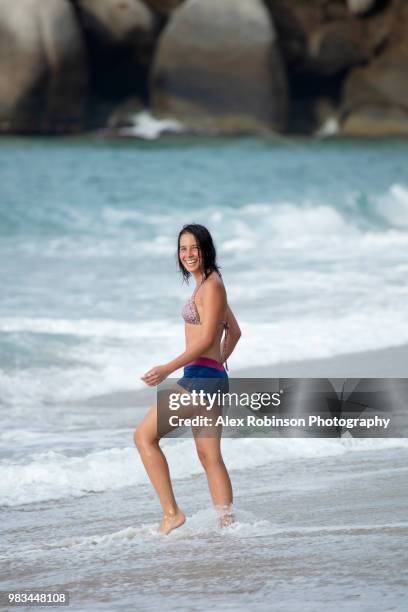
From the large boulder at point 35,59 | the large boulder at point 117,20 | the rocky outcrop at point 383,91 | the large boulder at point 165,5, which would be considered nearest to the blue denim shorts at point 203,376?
the large boulder at point 35,59

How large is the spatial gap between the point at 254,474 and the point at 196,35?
41.2 meters

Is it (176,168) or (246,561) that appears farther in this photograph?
(176,168)

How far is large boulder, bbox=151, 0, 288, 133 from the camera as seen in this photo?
149 ft

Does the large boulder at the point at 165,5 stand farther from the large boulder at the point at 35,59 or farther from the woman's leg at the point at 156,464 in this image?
the woman's leg at the point at 156,464

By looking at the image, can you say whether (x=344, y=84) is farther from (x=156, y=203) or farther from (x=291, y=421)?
(x=291, y=421)

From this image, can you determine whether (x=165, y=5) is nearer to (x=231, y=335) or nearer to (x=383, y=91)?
(x=383, y=91)

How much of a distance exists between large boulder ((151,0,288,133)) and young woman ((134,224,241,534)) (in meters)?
41.5

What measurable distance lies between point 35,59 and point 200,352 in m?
40.3

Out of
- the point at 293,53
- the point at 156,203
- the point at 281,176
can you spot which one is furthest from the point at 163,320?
the point at 293,53

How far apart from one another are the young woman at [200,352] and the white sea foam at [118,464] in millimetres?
1093

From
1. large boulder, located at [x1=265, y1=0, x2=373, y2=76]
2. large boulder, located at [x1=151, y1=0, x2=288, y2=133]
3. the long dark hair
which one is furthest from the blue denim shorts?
large boulder, located at [x1=265, y1=0, x2=373, y2=76]

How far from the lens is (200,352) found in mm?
4422

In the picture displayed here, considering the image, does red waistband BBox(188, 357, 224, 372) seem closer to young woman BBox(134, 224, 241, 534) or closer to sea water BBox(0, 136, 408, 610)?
young woman BBox(134, 224, 241, 534)

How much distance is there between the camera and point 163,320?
11266mm
